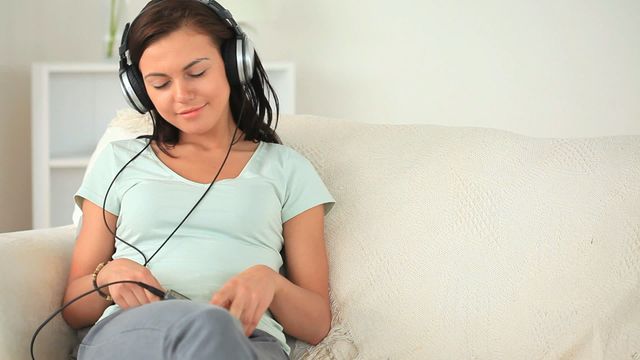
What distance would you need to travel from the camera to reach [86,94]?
9.68ft

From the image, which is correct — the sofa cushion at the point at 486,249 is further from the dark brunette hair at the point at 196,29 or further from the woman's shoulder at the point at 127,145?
the woman's shoulder at the point at 127,145

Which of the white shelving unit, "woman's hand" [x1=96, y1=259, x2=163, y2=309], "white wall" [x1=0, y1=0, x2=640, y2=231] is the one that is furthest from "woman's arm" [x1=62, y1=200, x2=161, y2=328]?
"white wall" [x1=0, y1=0, x2=640, y2=231]

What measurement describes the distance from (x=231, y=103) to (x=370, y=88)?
5.18 ft

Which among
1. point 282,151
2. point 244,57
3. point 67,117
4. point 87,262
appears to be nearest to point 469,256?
point 282,151

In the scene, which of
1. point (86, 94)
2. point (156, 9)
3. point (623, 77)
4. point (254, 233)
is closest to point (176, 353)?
point (254, 233)

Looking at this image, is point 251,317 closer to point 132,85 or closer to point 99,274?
point 99,274

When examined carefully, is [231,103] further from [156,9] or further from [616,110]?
[616,110]

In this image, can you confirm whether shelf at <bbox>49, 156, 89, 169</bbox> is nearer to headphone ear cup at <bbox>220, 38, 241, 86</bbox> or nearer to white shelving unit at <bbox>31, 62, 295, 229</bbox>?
white shelving unit at <bbox>31, 62, 295, 229</bbox>

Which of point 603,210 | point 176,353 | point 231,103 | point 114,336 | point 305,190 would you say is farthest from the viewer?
point 231,103

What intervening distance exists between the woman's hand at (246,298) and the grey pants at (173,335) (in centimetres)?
5

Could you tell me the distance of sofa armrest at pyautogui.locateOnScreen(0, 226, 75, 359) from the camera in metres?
1.18

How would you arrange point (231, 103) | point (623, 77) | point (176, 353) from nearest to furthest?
point (176, 353)
point (231, 103)
point (623, 77)

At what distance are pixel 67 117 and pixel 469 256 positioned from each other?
6.41ft

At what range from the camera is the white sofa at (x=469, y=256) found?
1.25 m
